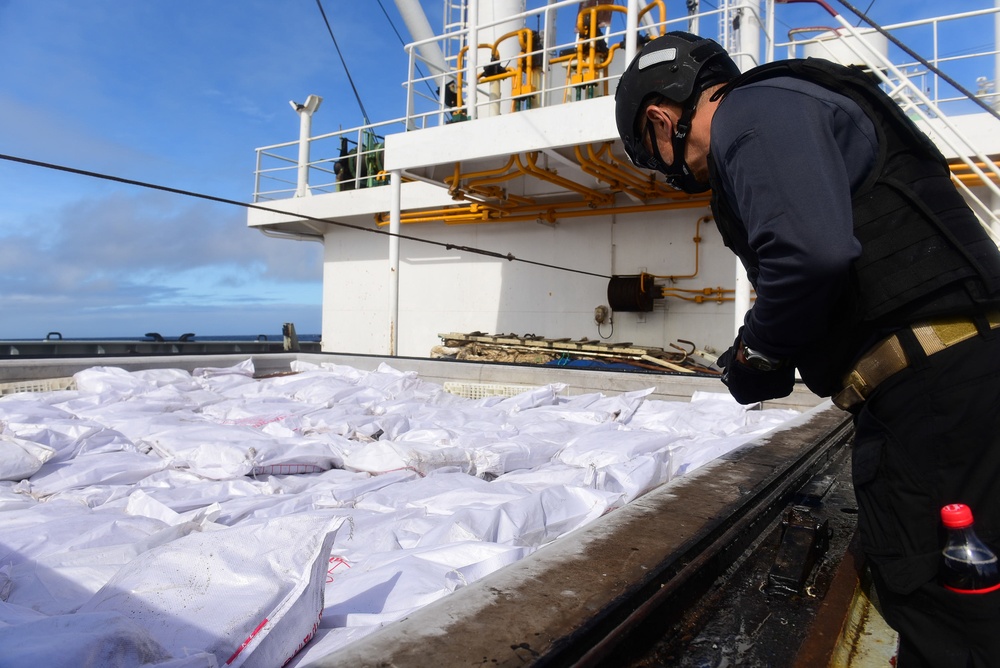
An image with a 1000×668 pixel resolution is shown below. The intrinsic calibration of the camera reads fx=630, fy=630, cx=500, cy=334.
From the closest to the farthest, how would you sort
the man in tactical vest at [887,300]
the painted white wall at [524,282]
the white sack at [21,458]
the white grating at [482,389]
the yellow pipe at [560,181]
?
the man in tactical vest at [887,300] < the white sack at [21,458] < the white grating at [482,389] < the yellow pipe at [560,181] < the painted white wall at [524,282]

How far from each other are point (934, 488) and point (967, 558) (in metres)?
0.13

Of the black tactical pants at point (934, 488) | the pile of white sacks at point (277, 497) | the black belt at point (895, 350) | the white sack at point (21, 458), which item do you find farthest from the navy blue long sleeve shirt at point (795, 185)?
the white sack at point (21, 458)

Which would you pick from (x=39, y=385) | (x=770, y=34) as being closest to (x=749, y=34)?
(x=770, y=34)

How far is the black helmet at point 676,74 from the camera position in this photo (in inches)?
52.1

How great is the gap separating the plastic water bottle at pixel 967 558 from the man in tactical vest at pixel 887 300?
1.0 inches

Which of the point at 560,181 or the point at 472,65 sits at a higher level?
the point at 472,65

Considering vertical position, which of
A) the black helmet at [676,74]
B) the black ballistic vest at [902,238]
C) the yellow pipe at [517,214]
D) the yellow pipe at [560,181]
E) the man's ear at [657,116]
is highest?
the yellow pipe at [560,181]

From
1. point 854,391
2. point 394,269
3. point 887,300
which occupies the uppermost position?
point 394,269

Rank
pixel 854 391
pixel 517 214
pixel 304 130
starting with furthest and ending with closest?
pixel 304 130 < pixel 517 214 < pixel 854 391

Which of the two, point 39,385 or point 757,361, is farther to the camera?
point 39,385

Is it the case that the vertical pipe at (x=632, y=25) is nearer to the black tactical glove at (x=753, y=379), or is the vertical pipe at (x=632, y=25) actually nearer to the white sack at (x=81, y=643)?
the black tactical glove at (x=753, y=379)

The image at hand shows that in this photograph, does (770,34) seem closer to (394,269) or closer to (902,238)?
(394,269)

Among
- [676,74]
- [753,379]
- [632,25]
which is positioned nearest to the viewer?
[676,74]

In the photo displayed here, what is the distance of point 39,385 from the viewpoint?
4809 millimetres
